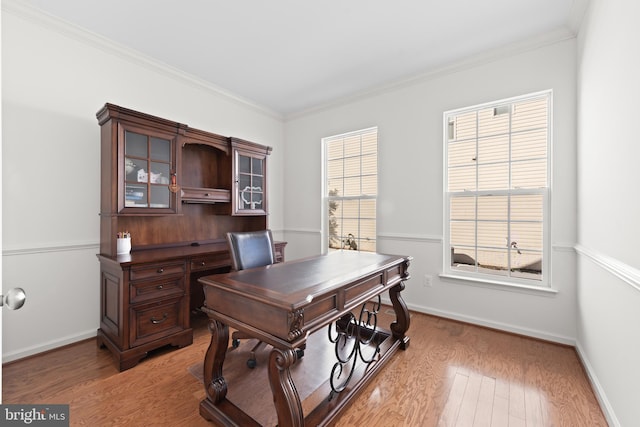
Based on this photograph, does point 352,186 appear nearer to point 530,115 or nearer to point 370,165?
point 370,165

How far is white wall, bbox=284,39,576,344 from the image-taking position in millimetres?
2740

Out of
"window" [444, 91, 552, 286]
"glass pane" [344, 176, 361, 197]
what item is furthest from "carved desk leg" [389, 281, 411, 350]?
"glass pane" [344, 176, 361, 197]

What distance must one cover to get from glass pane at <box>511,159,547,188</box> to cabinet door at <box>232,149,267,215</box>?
2839 millimetres

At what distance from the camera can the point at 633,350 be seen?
1.56 metres

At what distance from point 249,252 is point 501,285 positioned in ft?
8.22

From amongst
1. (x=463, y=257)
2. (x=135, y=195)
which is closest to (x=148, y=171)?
(x=135, y=195)

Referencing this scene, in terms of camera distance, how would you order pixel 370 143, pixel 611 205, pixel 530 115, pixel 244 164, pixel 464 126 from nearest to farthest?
1. pixel 611 205
2. pixel 530 115
3. pixel 464 126
4. pixel 244 164
5. pixel 370 143

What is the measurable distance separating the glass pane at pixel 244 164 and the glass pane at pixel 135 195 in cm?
115

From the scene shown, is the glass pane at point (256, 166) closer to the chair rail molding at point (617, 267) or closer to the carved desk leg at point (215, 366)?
the carved desk leg at point (215, 366)

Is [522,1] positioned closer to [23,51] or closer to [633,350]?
[633,350]

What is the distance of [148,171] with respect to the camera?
9.12ft

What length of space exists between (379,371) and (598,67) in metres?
2.67

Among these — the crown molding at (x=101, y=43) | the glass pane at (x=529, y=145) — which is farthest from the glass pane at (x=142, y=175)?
the glass pane at (x=529, y=145)

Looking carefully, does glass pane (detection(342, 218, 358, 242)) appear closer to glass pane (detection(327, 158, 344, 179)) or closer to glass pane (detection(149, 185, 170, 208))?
glass pane (detection(327, 158, 344, 179))
